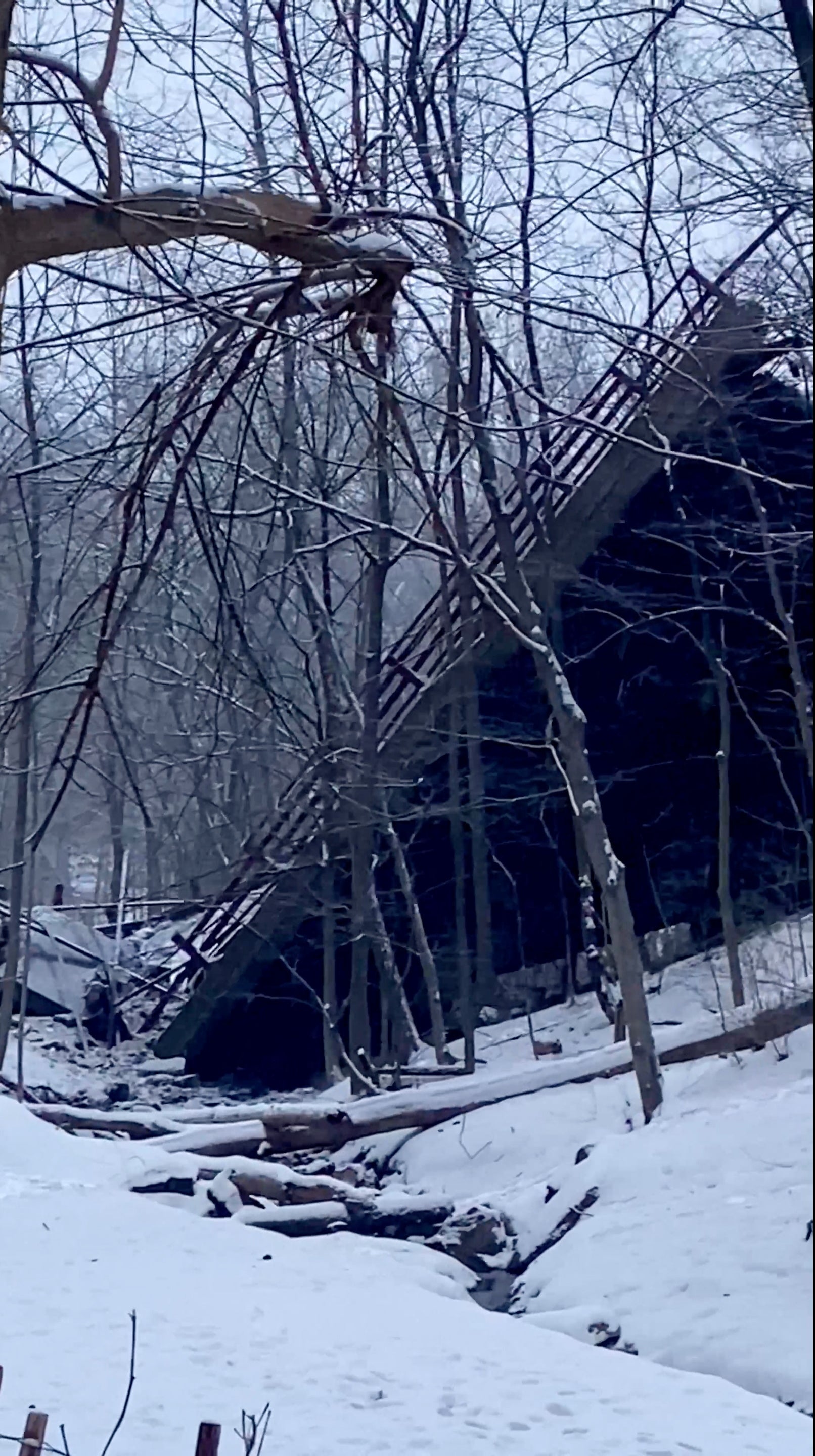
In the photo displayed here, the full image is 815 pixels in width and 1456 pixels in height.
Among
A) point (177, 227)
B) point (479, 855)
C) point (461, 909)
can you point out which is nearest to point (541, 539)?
point (479, 855)

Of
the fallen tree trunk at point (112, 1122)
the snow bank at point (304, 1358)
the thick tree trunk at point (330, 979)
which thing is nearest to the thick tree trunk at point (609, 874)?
the snow bank at point (304, 1358)

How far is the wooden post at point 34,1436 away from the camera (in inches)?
90.2

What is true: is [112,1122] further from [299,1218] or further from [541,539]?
[541,539]

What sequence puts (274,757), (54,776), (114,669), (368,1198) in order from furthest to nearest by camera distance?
(274,757) < (368,1198) < (114,669) < (54,776)

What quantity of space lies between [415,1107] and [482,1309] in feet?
10.7

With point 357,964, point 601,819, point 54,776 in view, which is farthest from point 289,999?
point 54,776

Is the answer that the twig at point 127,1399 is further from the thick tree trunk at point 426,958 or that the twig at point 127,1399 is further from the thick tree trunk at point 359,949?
the thick tree trunk at point 426,958

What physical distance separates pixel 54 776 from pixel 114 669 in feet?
3.71

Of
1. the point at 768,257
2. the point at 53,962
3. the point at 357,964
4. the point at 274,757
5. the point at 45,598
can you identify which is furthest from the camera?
the point at 53,962

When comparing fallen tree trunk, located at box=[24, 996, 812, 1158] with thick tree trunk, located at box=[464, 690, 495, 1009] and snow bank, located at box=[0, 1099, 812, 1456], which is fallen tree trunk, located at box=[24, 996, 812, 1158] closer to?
thick tree trunk, located at box=[464, 690, 495, 1009]

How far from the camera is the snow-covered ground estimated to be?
12.4ft

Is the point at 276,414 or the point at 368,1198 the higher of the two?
the point at 276,414

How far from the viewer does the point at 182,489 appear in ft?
11.8

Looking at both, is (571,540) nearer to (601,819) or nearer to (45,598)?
(601,819)
